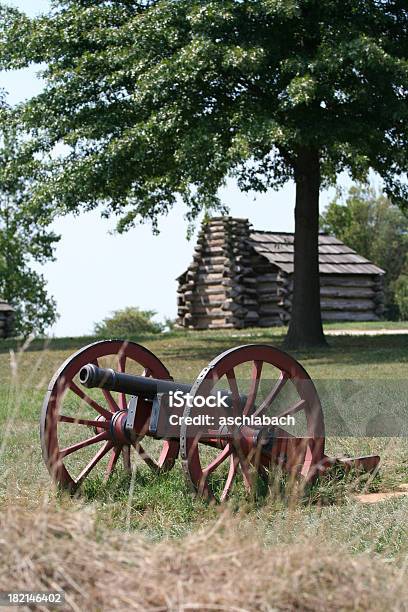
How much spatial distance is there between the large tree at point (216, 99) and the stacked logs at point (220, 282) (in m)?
12.1

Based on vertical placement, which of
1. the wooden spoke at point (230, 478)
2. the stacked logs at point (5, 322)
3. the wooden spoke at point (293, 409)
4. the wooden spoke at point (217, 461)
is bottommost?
the wooden spoke at point (230, 478)

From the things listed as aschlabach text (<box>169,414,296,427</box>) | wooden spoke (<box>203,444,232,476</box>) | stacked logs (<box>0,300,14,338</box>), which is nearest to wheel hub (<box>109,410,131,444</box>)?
aschlabach text (<box>169,414,296,427</box>)

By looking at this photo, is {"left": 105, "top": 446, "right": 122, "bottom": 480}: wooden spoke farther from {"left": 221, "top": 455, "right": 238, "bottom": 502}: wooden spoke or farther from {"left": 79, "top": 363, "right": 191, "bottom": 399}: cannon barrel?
{"left": 221, "top": 455, "right": 238, "bottom": 502}: wooden spoke

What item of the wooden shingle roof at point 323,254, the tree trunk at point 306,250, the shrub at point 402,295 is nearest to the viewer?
the tree trunk at point 306,250

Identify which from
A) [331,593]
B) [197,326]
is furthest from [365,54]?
[197,326]

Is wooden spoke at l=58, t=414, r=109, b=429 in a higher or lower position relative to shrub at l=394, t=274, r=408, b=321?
lower

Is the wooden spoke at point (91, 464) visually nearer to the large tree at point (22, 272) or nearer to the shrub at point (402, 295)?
the large tree at point (22, 272)

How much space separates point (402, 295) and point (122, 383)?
1647 inches

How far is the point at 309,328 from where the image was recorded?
Answer: 2169cm

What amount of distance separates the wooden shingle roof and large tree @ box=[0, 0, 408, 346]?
1147 cm

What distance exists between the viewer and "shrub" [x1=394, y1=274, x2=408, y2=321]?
46.2m

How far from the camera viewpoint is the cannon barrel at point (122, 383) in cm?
650

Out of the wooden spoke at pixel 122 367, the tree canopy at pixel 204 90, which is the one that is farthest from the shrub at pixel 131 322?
the wooden spoke at pixel 122 367

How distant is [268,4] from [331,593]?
56.6ft
